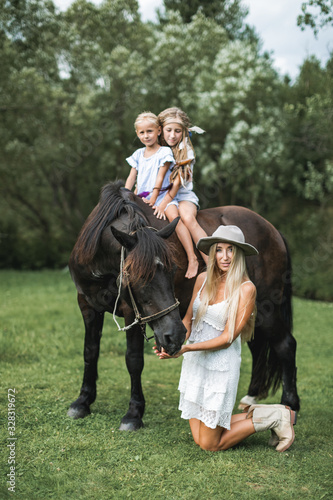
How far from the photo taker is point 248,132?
17.3 metres

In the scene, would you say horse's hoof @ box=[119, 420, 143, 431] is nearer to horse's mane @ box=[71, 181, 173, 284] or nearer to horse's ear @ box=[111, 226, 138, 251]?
horse's mane @ box=[71, 181, 173, 284]

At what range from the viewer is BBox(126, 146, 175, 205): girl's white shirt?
4629 millimetres

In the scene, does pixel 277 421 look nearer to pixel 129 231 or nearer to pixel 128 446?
pixel 128 446

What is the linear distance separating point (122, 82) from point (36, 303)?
9.99 m

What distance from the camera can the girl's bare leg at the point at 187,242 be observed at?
14.9ft

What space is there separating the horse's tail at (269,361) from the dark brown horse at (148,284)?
11mm

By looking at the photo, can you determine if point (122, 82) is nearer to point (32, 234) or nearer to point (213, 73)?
point (213, 73)

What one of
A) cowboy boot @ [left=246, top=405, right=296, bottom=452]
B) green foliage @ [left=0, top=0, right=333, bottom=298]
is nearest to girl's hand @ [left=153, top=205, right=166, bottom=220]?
cowboy boot @ [left=246, top=405, right=296, bottom=452]

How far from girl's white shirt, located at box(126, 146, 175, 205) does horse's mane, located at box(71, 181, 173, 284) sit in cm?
41

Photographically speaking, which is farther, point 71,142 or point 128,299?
point 71,142

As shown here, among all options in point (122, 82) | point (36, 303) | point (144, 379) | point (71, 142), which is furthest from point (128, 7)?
point (144, 379)

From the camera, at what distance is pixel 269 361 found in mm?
5262

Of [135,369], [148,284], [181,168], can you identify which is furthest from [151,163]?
[135,369]

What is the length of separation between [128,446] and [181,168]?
2.64 meters
